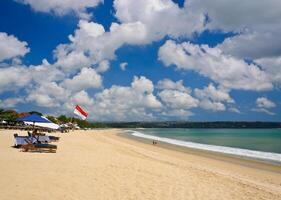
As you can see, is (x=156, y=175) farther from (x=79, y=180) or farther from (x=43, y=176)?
(x=43, y=176)

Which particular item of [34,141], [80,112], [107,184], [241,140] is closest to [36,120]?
[34,141]

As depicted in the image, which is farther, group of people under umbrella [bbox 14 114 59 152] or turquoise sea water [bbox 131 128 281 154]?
turquoise sea water [bbox 131 128 281 154]

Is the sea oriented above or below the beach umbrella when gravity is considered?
below

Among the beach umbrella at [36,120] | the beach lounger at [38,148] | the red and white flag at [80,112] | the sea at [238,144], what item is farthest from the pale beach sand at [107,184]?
the red and white flag at [80,112]

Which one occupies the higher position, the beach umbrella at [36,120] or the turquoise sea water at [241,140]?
the beach umbrella at [36,120]

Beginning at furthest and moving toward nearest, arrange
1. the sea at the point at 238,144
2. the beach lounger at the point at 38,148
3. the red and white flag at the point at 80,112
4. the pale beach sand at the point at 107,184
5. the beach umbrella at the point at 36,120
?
the red and white flag at the point at 80,112, the sea at the point at 238,144, the beach umbrella at the point at 36,120, the beach lounger at the point at 38,148, the pale beach sand at the point at 107,184

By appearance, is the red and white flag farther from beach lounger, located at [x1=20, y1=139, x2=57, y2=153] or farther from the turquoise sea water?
beach lounger, located at [x1=20, y1=139, x2=57, y2=153]

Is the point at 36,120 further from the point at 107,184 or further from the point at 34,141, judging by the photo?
the point at 107,184

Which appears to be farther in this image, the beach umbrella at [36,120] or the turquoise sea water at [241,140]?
the turquoise sea water at [241,140]

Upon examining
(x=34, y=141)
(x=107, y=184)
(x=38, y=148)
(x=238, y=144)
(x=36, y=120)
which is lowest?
(x=238, y=144)

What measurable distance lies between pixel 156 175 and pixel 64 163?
13.0 feet

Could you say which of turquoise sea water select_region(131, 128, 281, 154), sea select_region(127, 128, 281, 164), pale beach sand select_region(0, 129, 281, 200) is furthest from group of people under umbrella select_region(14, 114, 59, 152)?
turquoise sea water select_region(131, 128, 281, 154)

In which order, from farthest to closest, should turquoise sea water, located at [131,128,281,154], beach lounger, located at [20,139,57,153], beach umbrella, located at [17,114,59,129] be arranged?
turquoise sea water, located at [131,128,281,154] → beach umbrella, located at [17,114,59,129] → beach lounger, located at [20,139,57,153]

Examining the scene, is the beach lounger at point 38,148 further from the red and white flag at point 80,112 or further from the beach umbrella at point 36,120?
the red and white flag at point 80,112
